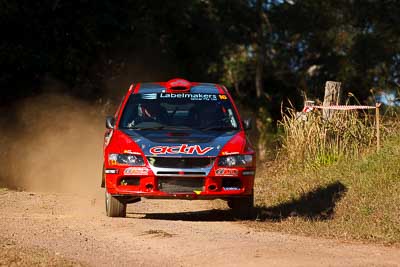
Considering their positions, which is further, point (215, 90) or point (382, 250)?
point (215, 90)

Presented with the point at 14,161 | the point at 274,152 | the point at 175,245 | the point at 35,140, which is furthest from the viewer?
the point at 35,140

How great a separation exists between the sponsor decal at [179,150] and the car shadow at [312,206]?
1416mm

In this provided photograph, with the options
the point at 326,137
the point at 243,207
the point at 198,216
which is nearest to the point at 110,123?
the point at 198,216

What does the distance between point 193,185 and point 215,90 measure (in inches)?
84.9

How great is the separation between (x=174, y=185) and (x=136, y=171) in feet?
1.62

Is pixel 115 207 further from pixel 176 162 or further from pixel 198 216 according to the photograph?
pixel 198 216

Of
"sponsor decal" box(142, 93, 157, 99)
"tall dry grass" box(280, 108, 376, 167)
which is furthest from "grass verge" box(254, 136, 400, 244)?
"sponsor decal" box(142, 93, 157, 99)

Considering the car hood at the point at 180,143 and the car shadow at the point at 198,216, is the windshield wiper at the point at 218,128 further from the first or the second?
the car shadow at the point at 198,216

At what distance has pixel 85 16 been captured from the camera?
24844 millimetres

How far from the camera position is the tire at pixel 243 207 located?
12375 mm

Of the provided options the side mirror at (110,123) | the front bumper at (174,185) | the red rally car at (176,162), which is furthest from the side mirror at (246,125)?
the side mirror at (110,123)

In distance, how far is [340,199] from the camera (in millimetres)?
13352

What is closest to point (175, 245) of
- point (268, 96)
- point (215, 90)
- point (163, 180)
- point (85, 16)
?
point (163, 180)

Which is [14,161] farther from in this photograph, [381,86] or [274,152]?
[381,86]
